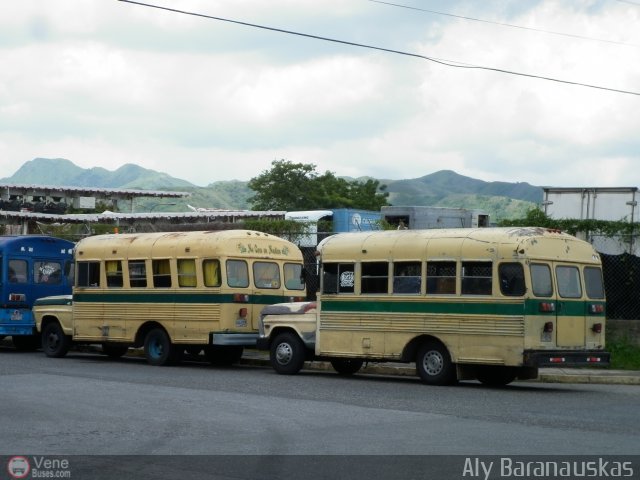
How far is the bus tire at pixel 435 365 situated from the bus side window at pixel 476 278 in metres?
1.17

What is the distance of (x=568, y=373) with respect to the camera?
2172 cm

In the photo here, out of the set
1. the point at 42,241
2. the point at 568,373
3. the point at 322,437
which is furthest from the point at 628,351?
the point at 42,241

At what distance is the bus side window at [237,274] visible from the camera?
23.3m

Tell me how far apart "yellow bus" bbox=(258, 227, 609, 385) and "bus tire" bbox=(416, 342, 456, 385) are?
18 millimetres

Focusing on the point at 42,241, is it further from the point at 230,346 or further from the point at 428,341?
the point at 428,341

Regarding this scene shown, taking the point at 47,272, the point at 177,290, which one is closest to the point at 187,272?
the point at 177,290

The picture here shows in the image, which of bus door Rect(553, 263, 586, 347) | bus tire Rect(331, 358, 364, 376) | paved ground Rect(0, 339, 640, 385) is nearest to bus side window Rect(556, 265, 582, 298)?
bus door Rect(553, 263, 586, 347)

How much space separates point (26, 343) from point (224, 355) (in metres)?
7.27

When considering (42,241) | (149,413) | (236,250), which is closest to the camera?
(149,413)

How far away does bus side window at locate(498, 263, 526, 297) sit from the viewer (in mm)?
18734

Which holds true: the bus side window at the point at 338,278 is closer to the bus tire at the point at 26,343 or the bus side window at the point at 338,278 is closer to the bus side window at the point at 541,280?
the bus side window at the point at 541,280
